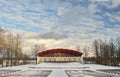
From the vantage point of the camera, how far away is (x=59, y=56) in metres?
76.2

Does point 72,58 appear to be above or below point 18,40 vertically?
below

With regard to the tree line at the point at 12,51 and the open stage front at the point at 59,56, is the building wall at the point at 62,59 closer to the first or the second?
the open stage front at the point at 59,56

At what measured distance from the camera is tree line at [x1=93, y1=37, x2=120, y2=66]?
215ft

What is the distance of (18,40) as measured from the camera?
64.8 meters

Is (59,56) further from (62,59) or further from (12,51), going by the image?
(12,51)

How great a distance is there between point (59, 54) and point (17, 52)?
55.4 feet

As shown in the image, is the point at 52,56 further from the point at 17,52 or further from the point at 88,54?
the point at 88,54

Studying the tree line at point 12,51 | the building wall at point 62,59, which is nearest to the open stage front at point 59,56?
the building wall at point 62,59

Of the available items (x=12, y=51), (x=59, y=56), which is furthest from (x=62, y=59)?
(x=12, y=51)

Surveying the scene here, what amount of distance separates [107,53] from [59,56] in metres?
16.0

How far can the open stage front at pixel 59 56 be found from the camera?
247 ft

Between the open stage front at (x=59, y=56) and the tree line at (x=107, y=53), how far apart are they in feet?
22.6

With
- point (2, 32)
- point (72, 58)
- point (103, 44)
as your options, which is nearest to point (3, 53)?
point (2, 32)

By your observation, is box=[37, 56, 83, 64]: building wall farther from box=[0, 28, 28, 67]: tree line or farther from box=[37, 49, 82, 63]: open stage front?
box=[0, 28, 28, 67]: tree line
